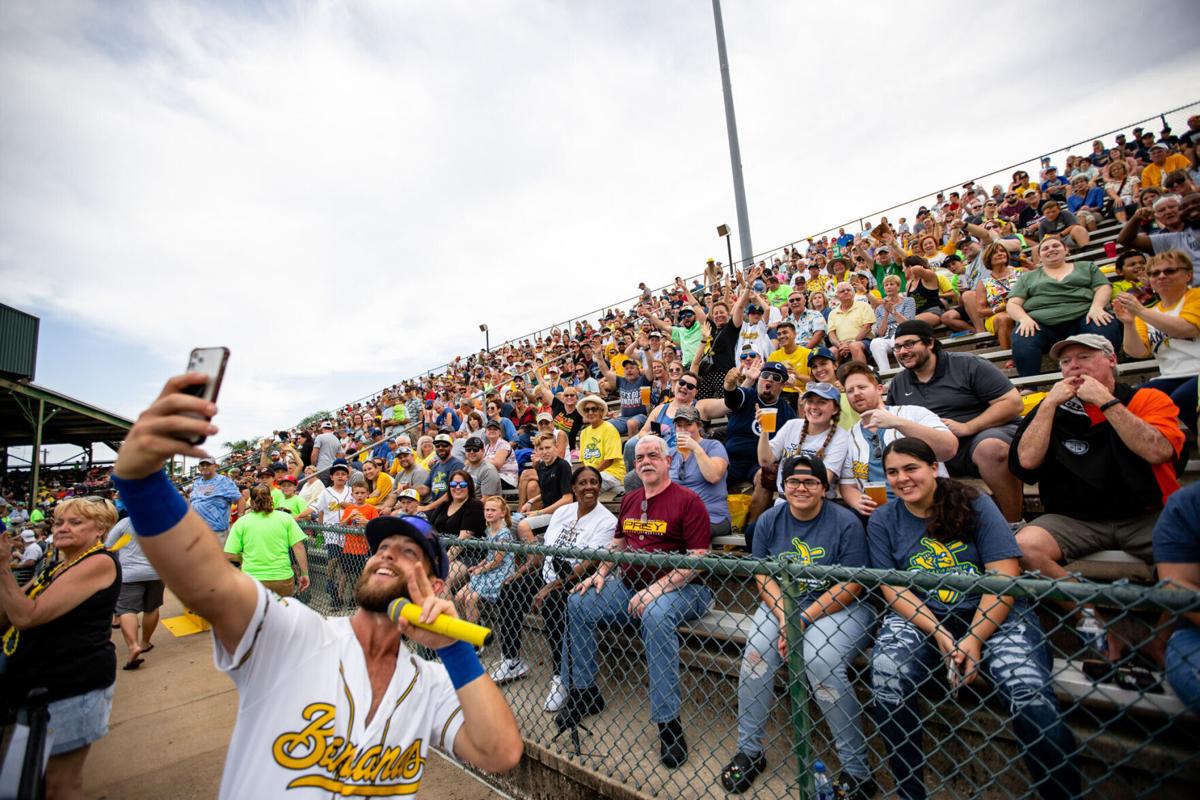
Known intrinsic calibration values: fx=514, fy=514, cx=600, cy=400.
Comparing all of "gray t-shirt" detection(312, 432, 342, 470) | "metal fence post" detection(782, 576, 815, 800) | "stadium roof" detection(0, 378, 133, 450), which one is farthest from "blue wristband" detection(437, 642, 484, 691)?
"stadium roof" detection(0, 378, 133, 450)

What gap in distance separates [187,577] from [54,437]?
31.1m

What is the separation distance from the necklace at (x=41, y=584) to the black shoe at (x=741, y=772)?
379cm

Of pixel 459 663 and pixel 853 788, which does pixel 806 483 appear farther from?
pixel 459 663

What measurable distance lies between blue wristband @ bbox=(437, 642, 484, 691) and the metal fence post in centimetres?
125

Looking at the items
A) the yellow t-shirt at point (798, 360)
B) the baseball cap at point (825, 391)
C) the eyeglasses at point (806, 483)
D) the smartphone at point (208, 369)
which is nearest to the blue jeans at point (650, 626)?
the eyeglasses at point (806, 483)

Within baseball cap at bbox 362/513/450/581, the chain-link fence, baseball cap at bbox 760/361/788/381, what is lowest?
the chain-link fence

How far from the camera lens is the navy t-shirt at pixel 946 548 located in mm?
2492

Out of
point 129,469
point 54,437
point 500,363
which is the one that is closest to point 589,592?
point 129,469

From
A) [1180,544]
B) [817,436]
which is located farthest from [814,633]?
[817,436]

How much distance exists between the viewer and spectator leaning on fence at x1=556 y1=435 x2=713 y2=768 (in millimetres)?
2885

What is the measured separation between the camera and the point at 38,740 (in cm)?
140

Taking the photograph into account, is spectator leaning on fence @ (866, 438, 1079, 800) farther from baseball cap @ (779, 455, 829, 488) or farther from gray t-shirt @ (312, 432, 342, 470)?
gray t-shirt @ (312, 432, 342, 470)

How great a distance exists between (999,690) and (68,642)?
464 centimetres

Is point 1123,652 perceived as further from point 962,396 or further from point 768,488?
point 768,488
